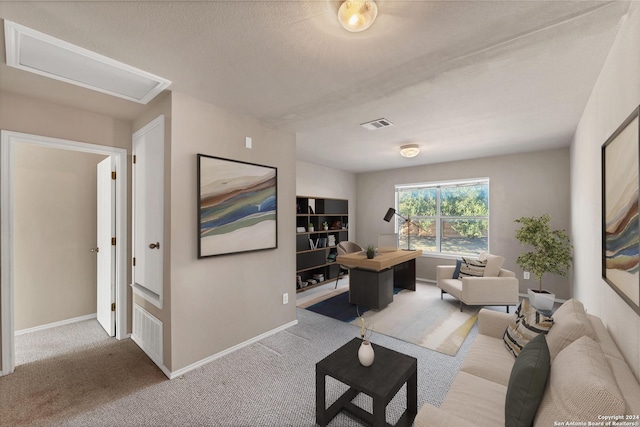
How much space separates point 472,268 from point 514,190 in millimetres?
1664

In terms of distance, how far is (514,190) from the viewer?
4.60 meters

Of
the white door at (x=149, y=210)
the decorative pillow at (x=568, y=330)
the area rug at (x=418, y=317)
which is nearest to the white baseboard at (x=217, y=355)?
the white door at (x=149, y=210)

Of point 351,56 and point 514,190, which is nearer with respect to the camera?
point 351,56

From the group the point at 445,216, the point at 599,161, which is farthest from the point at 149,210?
the point at 445,216

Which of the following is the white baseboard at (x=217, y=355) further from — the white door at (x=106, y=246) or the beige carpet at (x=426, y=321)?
the white door at (x=106, y=246)

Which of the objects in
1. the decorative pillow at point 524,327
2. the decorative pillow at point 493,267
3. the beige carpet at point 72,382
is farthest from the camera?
the decorative pillow at point 493,267

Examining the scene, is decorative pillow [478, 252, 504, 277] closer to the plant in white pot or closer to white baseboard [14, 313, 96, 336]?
the plant in white pot

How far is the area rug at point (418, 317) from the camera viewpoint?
9.76 feet

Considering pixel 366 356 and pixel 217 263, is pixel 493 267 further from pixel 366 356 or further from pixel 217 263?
pixel 217 263

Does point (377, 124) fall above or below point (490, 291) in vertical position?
above

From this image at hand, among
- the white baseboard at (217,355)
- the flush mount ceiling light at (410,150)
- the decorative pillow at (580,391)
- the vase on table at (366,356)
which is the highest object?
the flush mount ceiling light at (410,150)

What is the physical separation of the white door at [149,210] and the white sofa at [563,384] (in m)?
2.41

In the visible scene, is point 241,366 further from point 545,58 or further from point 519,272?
point 519,272

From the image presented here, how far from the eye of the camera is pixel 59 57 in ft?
5.96
